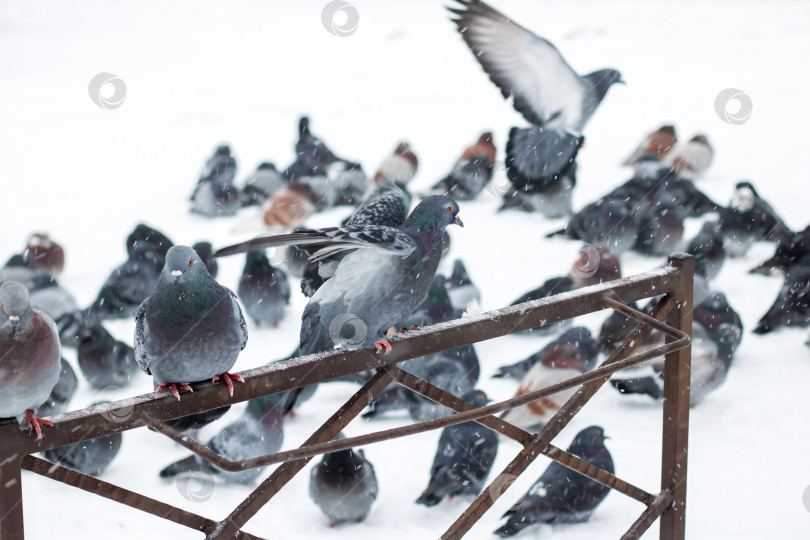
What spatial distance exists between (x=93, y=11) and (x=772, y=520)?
1596cm

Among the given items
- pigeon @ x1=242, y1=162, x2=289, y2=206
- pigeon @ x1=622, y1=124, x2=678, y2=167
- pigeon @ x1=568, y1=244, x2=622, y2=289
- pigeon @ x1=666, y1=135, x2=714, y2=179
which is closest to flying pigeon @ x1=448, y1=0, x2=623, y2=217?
pigeon @ x1=568, y1=244, x2=622, y2=289

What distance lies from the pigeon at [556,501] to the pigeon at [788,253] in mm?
2896

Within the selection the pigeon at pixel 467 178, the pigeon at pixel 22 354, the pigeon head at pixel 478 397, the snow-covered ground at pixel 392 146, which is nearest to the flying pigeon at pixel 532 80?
the snow-covered ground at pixel 392 146

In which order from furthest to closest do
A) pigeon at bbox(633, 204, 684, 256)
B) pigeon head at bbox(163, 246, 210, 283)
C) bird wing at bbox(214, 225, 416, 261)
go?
pigeon at bbox(633, 204, 684, 256)
pigeon head at bbox(163, 246, 210, 283)
bird wing at bbox(214, 225, 416, 261)

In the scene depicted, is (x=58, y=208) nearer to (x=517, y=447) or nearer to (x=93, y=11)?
(x=517, y=447)

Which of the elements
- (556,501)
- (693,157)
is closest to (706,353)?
(556,501)

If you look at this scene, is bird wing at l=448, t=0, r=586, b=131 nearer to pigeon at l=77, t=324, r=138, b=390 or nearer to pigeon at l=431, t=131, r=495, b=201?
pigeon at l=77, t=324, r=138, b=390

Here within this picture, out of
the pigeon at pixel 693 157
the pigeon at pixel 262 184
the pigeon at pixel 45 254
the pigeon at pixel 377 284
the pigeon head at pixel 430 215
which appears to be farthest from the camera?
the pigeon at pixel 693 157

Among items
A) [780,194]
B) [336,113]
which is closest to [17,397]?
[780,194]

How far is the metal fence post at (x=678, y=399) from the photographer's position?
2.34 m

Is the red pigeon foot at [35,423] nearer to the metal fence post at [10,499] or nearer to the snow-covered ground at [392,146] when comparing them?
the metal fence post at [10,499]

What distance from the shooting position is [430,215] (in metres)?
2.23

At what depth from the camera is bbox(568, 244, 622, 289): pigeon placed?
5.46 meters

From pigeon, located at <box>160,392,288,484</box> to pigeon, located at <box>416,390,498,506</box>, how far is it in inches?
26.6
